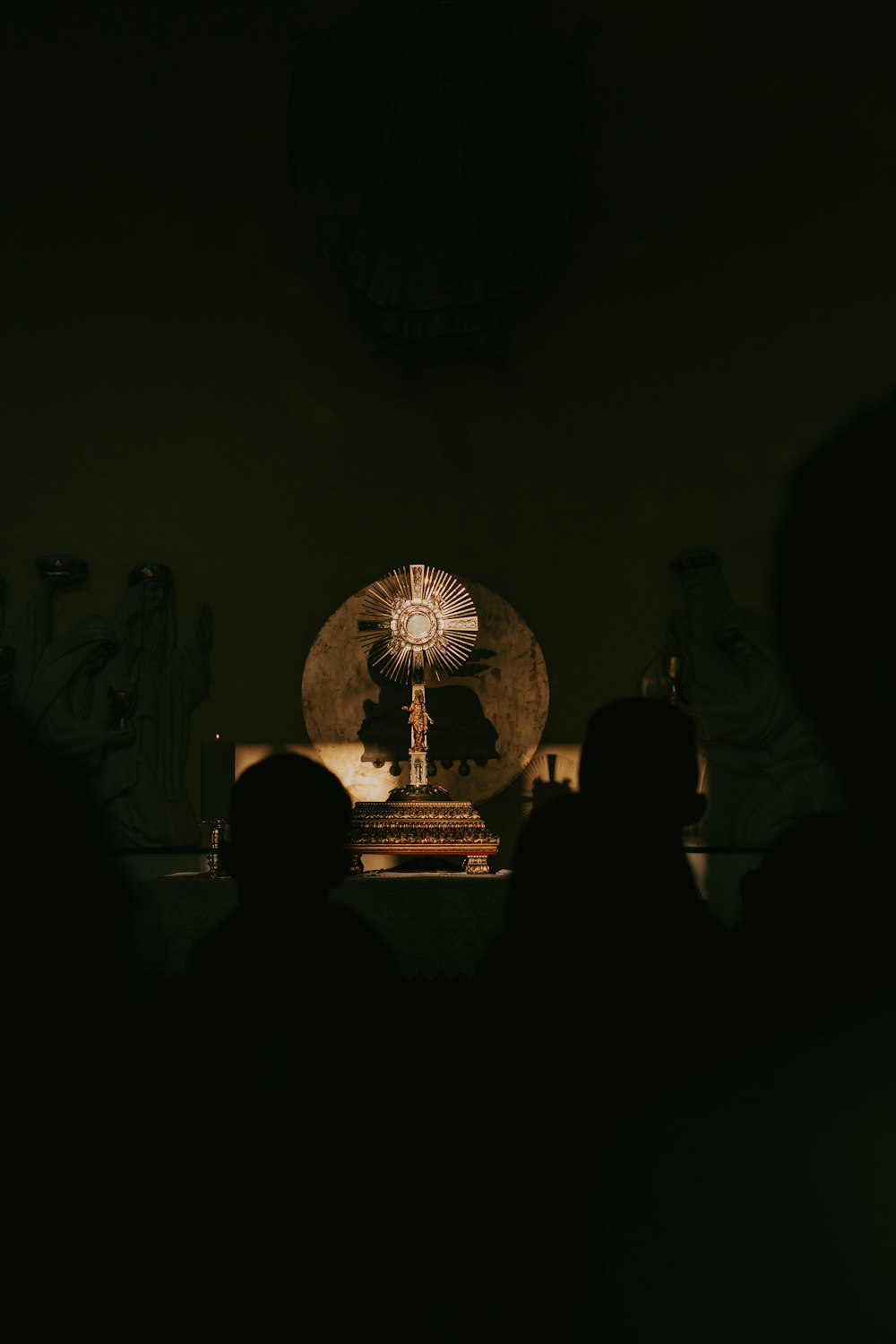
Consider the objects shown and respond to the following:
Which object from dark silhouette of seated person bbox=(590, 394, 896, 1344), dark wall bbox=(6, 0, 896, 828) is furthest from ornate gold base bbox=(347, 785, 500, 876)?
dark silhouette of seated person bbox=(590, 394, 896, 1344)

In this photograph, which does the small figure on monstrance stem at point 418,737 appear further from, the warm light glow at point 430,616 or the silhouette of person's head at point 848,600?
the silhouette of person's head at point 848,600

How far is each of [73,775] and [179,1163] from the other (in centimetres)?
42

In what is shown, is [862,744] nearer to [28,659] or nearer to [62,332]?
[28,659]

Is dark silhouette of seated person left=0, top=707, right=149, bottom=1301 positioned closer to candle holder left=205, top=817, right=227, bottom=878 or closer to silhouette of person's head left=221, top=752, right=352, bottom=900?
silhouette of person's head left=221, top=752, right=352, bottom=900

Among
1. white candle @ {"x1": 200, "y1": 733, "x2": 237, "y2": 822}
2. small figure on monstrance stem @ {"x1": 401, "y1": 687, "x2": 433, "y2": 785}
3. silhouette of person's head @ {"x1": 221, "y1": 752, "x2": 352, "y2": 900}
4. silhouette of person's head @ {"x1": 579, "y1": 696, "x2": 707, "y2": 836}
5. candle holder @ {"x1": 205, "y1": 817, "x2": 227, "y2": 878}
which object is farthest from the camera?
white candle @ {"x1": 200, "y1": 733, "x2": 237, "y2": 822}

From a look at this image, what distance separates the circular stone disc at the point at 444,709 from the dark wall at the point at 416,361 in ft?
0.36

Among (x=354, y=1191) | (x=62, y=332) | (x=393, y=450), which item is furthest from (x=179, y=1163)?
(x=62, y=332)

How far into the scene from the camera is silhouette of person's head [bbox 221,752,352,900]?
124cm

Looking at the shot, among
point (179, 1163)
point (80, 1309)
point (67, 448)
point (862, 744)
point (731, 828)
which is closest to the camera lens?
point (862, 744)

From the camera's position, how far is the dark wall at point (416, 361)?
5562mm

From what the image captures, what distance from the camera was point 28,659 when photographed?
5.07m

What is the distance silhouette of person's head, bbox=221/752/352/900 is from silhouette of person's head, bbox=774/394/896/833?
0.81 m

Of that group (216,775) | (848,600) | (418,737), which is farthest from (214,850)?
(848,600)

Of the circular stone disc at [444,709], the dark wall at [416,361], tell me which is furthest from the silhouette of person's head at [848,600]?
the dark wall at [416,361]
